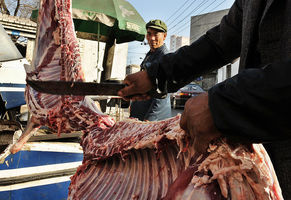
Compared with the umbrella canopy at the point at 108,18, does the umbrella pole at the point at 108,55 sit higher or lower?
lower

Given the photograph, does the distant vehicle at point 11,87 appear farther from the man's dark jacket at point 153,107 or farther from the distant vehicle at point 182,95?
the distant vehicle at point 182,95

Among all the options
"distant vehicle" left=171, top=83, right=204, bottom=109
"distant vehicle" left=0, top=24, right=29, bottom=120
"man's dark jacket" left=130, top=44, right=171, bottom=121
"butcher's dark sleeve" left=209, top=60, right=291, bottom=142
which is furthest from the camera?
"distant vehicle" left=171, top=83, right=204, bottom=109

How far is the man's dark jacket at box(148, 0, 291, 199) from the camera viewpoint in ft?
2.25

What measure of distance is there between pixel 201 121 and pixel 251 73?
8.6 inches

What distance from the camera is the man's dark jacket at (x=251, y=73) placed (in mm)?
687

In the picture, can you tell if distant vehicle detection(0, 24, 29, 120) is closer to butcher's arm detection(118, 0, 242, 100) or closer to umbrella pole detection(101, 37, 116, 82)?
umbrella pole detection(101, 37, 116, 82)

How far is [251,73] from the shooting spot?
73 cm

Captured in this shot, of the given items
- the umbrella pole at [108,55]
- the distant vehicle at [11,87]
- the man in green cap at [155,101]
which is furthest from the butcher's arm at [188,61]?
the umbrella pole at [108,55]

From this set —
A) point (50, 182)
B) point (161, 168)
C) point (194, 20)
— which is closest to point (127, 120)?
point (161, 168)

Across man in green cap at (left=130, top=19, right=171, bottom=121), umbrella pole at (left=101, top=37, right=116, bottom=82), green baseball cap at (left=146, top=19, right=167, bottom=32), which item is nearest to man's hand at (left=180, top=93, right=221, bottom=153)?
man in green cap at (left=130, top=19, right=171, bottom=121)

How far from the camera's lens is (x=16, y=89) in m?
4.17

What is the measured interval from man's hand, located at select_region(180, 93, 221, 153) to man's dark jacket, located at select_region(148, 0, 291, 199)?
35 millimetres

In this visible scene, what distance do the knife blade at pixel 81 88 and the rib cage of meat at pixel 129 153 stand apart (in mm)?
275

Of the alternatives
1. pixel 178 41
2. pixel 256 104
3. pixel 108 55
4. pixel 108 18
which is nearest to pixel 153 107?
pixel 256 104
